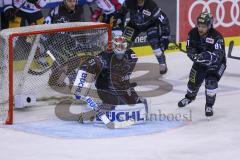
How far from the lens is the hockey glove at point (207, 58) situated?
885cm

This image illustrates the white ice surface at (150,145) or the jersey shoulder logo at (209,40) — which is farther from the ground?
the jersey shoulder logo at (209,40)

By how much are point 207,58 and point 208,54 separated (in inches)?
1.8

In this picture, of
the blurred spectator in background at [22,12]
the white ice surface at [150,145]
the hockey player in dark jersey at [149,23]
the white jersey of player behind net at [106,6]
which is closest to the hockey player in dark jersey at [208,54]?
the white ice surface at [150,145]

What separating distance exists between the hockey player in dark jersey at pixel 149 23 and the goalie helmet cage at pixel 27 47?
167 cm

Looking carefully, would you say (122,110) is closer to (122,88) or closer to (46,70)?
(122,88)

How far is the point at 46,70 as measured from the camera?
947 centimetres

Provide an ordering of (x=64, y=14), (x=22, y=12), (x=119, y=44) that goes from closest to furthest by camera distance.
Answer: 1. (x=119, y=44)
2. (x=64, y=14)
3. (x=22, y=12)

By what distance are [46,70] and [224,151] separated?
269 centimetres

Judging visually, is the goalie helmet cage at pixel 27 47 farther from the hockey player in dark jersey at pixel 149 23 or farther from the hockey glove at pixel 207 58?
the hockey player in dark jersey at pixel 149 23

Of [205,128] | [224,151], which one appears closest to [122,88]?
[205,128]

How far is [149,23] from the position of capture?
11.4 meters

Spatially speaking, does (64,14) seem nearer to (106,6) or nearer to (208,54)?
(106,6)

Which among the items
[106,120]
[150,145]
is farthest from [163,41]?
[150,145]

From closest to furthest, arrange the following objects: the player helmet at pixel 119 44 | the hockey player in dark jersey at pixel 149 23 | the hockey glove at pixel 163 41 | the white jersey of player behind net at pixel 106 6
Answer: the player helmet at pixel 119 44
the hockey player in dark jersey at pixel 149 23
the hockey glove at pixel 163 41
the white jersey of player behind net at pixel 106 6
